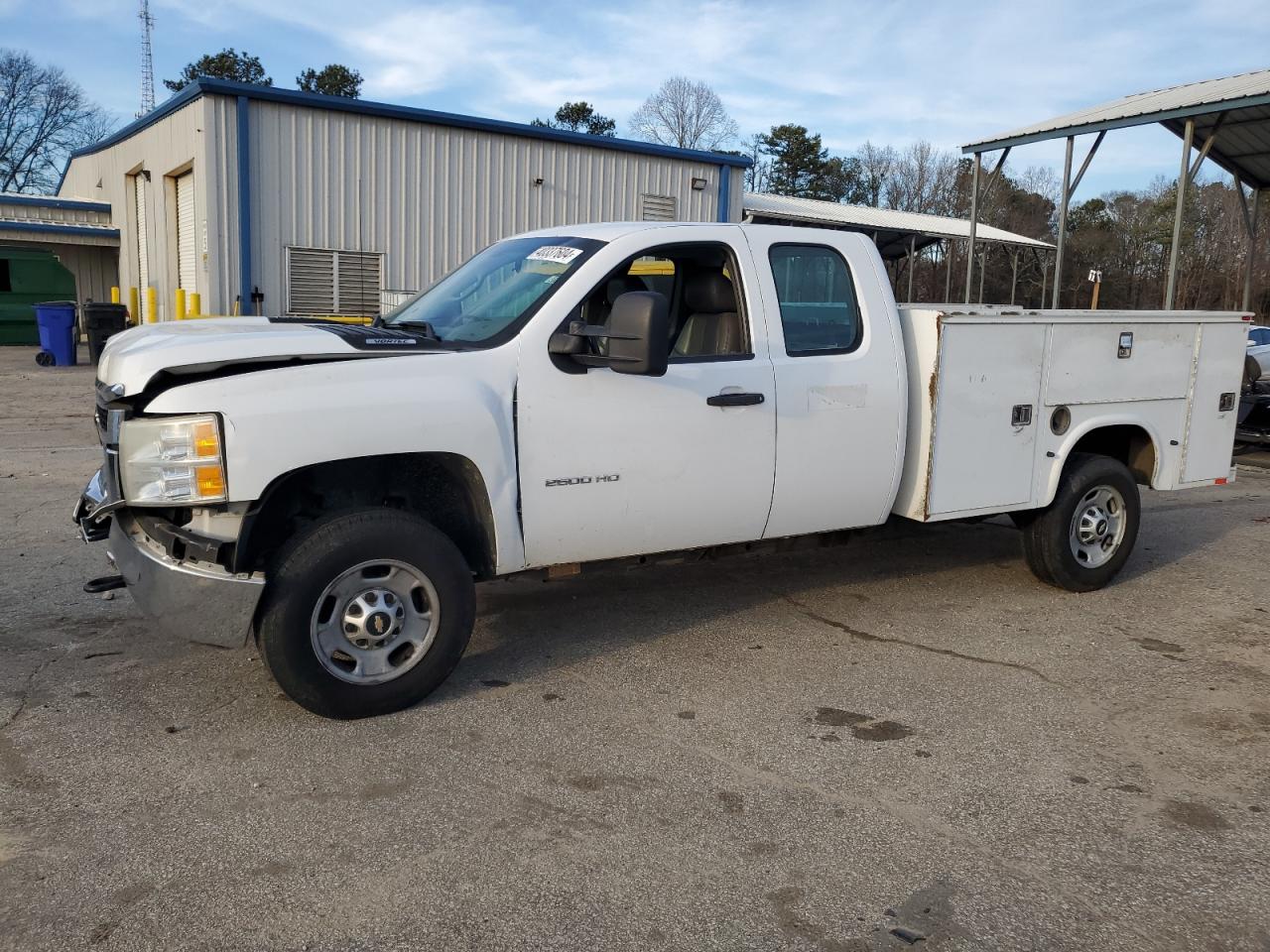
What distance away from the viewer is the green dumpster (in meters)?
27.4

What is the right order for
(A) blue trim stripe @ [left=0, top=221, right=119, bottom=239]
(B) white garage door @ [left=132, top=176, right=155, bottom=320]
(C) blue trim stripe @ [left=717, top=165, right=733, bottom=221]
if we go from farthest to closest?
1. (A) blue trim stripe @ [left=0, top=221, right=119, bottom=239]
2. (B) white garage door @ [left=132, top=176, right=155, bottom=320]
3. (C) blue trim stripe @ [left=717, top=165, right=733, bottom=221]

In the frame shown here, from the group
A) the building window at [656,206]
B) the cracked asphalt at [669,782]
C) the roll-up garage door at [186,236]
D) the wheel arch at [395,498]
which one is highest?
the building window at [656,206]

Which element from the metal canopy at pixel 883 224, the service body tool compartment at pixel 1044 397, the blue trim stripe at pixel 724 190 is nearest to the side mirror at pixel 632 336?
the service body tool compartment at pixel 1044 397

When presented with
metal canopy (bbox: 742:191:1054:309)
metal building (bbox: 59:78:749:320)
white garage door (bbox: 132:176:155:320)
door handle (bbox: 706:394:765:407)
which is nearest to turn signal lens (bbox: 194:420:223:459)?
door handle (bbox: 706:394:765:407)

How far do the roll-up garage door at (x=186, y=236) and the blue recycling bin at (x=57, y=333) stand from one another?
7.40 feet

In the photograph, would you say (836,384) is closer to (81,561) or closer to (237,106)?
(81,561)

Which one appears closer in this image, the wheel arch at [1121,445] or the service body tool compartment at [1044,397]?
the service body tool compartment at [1044,397]

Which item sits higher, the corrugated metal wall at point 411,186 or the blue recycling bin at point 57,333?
the corrugated metal wall at point 411,186

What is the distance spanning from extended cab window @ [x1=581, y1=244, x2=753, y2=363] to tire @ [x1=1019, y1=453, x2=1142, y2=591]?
93.5 inches

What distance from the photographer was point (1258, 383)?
12844 mm

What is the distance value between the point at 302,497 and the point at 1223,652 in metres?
4.60

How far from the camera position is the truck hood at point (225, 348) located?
390cm

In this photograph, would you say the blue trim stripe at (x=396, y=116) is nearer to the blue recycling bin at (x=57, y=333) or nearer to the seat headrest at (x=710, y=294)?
the blue recycling bin at (x=57, y=333)

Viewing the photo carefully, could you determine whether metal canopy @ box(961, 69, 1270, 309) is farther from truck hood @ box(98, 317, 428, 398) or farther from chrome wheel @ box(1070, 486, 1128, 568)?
truck hood @ box(98, 317, 428, 398)
